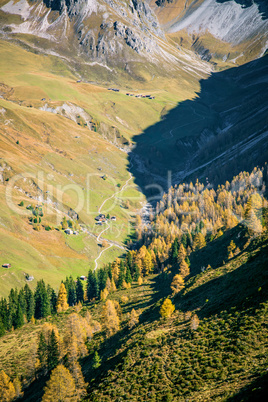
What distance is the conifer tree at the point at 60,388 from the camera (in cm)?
6034

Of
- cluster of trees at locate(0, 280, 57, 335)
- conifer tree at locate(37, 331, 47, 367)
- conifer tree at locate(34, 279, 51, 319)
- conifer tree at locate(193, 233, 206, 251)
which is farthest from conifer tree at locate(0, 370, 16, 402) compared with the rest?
conifer tree at locate(193, 233, 206, 251)

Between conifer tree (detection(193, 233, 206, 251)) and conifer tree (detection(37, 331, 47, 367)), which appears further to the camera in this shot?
conifer tree (detection(193, 233, 206, 251))

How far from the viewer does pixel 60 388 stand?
199ft

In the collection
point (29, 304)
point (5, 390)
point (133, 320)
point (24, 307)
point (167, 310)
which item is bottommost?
point (5, 390)

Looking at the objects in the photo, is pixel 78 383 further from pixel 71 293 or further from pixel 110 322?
pixel 71 293

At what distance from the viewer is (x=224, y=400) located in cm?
3675

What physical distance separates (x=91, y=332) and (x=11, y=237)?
341ft

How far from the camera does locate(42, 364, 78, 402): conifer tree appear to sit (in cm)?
6034

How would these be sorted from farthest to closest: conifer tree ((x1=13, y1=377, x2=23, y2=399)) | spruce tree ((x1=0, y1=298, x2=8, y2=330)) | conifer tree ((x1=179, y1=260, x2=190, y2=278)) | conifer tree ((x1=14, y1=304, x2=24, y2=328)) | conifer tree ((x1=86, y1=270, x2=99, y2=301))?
conifer tree ((x1=86, y1=270, x2=99, y2=301)), conifer tree ((x1=14, y1=304, x2=24, y2=328)), conifer tree ((x1=179, y1=260, x2=190, y2=278)), spruce tree ((x1=0, y1=298, x2=8, y2=330)), conifer tree ((x1=13, y1=377, x2=23, y2=399))

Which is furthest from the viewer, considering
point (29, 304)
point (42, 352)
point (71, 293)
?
point (71, 293)

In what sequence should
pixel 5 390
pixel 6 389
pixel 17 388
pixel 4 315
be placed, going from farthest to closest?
pixel 4 315 → pixel 17 388 → pixel 6 389 → pixel 5 390

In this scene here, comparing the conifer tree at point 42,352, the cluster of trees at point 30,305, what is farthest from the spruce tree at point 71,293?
the conifer tree at point 42,352

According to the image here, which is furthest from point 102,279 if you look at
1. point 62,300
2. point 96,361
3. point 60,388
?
point 60,388

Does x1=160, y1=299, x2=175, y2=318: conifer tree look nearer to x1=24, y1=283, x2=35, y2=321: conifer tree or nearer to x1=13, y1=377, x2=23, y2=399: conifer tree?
x1=13, y1=377, x2=23, y2=399: conifer tree
